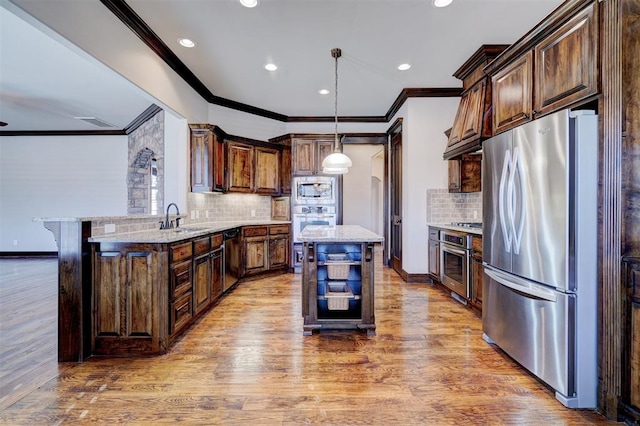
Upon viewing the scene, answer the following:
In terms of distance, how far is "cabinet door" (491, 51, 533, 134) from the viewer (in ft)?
7.58

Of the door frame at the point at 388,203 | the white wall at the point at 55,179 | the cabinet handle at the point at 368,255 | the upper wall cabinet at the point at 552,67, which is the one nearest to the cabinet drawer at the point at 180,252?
the cabinet handle at the point at 368,255

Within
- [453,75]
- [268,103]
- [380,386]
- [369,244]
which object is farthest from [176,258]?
[453,75]

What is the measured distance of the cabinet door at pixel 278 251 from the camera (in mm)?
5039

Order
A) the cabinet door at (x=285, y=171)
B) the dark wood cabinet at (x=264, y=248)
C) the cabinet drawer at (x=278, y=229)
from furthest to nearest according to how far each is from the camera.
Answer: the cabinet door at (x=285, y=171)
the cabinet drawer at (x=278, y=229)
the dark wood cabinet at (x=264, y=248)

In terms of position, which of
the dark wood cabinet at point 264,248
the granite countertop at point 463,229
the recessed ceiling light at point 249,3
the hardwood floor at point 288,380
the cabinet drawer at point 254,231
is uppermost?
the recessed ceiling light at point 249,3

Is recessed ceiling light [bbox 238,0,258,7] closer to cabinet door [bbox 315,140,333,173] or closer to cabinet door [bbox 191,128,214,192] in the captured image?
cabinet door [bbox 191,128,214,192]

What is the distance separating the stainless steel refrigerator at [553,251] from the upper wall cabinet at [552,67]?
9.5 inches

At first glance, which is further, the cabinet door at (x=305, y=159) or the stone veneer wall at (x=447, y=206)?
the cabinet door at (x=305, y=159)

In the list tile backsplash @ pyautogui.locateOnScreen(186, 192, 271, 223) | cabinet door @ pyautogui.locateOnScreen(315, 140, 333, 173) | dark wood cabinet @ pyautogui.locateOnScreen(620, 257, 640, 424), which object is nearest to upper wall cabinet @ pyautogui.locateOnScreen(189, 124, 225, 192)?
tile backsplash @ pyautogui.locateOnScreen(186, 192, 271, 223)

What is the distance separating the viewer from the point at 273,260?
16.6ft

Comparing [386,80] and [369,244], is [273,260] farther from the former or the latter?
[386,80]

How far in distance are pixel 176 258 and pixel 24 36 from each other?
2730 mm

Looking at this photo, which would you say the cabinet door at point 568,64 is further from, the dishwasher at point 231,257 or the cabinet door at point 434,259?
the dishwasher at point 231,257

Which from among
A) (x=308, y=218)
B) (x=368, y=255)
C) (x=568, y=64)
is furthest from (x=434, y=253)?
(x=568, y=64)
